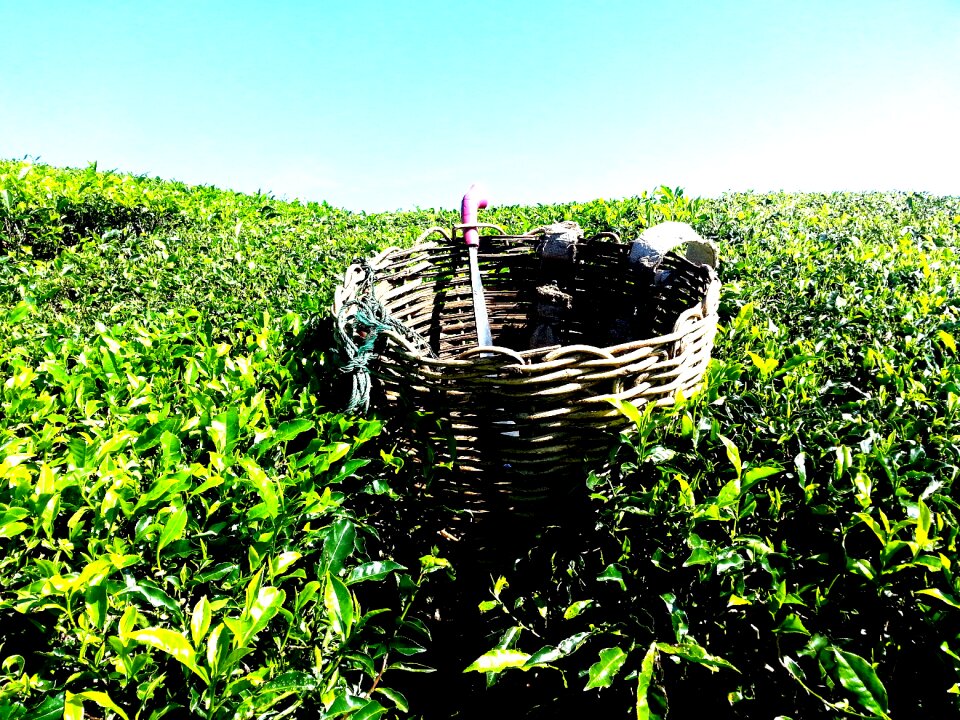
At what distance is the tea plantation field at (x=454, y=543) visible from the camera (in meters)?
1.48

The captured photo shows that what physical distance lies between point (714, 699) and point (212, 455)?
57.3 inches

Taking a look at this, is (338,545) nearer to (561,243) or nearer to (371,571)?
(371,571)

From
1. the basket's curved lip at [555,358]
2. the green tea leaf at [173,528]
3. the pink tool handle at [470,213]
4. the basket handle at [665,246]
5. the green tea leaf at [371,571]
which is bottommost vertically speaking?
the green tea leaf at [371,571]

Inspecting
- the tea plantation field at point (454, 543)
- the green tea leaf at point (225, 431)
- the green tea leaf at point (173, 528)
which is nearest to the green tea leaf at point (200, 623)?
the tea plantation field at point (454, 543)

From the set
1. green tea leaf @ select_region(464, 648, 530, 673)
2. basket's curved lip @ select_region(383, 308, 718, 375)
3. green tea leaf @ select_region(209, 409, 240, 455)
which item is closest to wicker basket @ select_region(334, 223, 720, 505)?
basket's curved lip @ select_region(383, 308, 718, 375)

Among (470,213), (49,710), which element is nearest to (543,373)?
(49,710)

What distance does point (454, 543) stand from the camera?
2.49m

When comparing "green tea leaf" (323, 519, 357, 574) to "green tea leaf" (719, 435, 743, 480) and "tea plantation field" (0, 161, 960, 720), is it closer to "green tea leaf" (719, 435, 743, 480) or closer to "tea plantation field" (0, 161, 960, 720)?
"tea plantation field" (0, 161, 960, 720)

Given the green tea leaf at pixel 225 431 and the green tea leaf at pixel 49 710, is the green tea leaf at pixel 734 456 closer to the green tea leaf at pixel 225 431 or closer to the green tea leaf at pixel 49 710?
the green tea leaf at pixel 225 431

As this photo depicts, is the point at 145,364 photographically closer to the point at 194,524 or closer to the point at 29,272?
the point at 194,524

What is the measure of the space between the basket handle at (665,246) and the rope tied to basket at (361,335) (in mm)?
1129

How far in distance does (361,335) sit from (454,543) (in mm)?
839

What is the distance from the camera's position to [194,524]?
172 centimetres

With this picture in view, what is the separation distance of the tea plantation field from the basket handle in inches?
10.3
